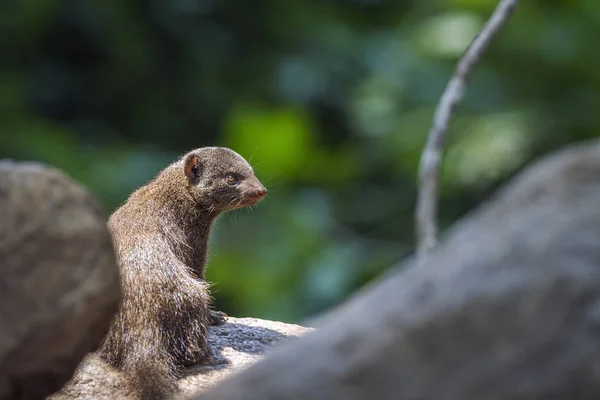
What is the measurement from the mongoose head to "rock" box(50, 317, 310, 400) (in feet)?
1.98

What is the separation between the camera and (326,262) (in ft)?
25.4

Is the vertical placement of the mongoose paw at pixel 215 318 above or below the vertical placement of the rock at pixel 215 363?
above

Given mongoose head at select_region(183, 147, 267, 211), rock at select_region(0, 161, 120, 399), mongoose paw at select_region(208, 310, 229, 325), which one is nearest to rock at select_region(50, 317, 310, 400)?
mongoose paw at select_region(208, 310, 229, 325)

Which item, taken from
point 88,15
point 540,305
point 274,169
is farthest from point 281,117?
point 540,305

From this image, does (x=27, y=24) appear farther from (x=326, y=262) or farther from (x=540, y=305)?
(x=540, y=305)

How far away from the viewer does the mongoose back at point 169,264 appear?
14.2ft

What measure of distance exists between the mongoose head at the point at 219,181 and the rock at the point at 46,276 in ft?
8.01

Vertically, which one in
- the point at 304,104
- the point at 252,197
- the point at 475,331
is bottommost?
the point at 475,331

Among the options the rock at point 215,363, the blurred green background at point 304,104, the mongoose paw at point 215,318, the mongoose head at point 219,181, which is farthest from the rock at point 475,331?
the blurred green background at point 304,104

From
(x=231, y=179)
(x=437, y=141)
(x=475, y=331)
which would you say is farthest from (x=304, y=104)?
(x=475, y=331)

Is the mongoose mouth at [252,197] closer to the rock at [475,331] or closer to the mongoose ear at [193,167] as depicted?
the mongoose ear at [193,167]

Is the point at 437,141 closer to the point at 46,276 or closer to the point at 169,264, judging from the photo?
the point at 46,276

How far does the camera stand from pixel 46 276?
2775 millimetres

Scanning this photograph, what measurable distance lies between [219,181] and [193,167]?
144 mm
